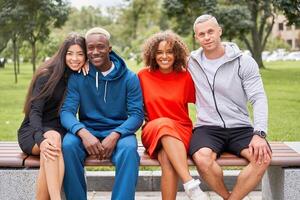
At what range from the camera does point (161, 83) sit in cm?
480

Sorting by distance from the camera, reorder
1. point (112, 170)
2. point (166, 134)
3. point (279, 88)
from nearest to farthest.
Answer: point (166, 134) < point (112, 170) < point (279, 88)

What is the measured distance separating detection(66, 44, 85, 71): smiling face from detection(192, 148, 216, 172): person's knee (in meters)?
1.20

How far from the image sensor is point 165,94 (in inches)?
187

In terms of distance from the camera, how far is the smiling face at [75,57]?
186 inches

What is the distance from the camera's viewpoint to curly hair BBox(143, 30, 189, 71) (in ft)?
15.7

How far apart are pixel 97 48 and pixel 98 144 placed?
0.77m

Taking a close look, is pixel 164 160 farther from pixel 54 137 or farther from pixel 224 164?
pixel 54 137

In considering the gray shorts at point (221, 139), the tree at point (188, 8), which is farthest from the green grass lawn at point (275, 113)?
the tree at point (188, 8)

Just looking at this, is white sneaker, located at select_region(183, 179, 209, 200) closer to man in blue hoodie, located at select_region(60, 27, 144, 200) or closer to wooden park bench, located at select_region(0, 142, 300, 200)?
wooden park bench, located at select_region(0, 142, 300, 200)

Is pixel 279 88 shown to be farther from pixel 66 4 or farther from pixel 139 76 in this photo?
pixel 139 76

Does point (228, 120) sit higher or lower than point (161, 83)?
lower

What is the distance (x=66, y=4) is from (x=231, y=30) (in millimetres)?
9903

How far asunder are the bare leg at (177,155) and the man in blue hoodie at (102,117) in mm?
245

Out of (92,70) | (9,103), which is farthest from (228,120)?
(9,103)
